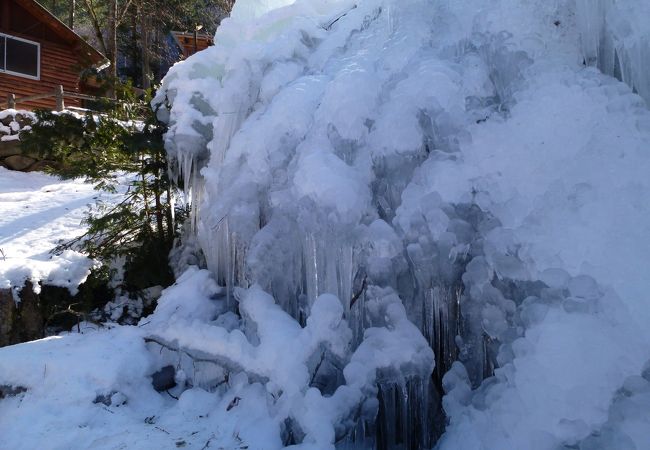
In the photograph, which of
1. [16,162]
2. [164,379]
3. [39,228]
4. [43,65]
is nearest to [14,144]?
[16,162]

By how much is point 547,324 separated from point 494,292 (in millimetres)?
346

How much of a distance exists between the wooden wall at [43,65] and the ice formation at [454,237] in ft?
45.4

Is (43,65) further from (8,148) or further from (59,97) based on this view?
(8,148)

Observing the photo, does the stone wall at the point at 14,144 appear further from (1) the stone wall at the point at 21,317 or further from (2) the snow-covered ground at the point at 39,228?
(1) the stone wall at the point at 21,317

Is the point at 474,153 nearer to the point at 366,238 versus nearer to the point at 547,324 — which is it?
the point at 366,238

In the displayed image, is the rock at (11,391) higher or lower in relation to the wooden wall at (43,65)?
lower

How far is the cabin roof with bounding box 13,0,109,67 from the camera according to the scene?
48.2 feet

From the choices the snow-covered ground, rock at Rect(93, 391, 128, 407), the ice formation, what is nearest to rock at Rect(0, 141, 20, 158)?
the snow-covered ground

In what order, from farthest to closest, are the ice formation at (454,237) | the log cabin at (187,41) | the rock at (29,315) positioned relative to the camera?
1. the log cabin at (187,41)
2. the rock at (29,315)
3. the ice formation at (454,237)

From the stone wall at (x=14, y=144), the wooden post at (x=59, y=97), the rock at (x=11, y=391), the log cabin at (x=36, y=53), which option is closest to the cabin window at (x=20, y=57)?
the log cabin at (x=36, y=53)

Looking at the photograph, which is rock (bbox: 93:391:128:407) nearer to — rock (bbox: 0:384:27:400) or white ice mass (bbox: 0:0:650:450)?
white ice mass (bbox: 0:0:650:450)

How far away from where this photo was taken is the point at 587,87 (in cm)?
231

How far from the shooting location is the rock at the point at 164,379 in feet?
10.0

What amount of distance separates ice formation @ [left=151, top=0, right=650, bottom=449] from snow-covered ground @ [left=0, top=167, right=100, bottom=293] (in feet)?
7.96
